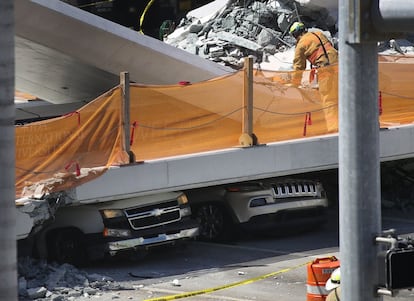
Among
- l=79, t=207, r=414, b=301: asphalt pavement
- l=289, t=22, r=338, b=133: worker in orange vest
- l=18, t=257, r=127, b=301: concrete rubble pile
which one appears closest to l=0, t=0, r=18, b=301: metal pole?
l=18, t=257, r=127, b=301: concrete rubble pile

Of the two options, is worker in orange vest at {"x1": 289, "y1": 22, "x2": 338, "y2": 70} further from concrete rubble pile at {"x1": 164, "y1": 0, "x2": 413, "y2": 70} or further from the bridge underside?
concrete rubble pile at {"x1": 164, "y1": 0, "x2": 413, "y2": 70}

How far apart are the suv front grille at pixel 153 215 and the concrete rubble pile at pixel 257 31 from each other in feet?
19.9

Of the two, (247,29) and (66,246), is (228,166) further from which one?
(247,29)

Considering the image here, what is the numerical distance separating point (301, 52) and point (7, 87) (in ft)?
34.9

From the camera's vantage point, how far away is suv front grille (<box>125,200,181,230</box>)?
1283 centimetres

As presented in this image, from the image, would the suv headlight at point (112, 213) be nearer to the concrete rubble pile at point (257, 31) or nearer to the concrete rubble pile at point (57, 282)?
the concrete rubble pile at point (57, 282)

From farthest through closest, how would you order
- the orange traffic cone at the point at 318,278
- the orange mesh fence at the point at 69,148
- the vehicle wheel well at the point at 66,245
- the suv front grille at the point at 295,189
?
the suv front grille at the point at 295,189 < the vehicle wheel well at the point at 66,245 < the orange mesh fence at the point at 69,148 < the orange traffic cone at the point at 318,278

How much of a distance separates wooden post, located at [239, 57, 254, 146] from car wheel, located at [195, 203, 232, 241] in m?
0.99

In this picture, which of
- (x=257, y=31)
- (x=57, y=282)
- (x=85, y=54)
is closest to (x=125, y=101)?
(x=57, y=282)

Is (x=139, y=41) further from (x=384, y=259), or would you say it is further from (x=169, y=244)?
(x=384, y=259)

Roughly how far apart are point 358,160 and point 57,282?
6.69 meters

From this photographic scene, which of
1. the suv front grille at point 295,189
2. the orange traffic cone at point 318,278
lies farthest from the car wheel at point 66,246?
the orange traffic cone at point 318,278

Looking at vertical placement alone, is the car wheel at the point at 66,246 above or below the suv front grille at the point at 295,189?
below

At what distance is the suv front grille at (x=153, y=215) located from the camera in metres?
12.8
